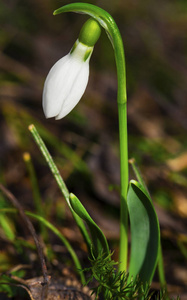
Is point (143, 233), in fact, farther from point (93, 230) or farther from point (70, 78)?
point (70, 78)

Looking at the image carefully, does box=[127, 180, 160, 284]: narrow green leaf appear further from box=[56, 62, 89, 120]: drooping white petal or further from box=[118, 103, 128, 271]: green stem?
box=[56, 62, 89, 120]: drooping white petal

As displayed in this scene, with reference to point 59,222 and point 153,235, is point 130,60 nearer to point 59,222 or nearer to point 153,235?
point 59,222

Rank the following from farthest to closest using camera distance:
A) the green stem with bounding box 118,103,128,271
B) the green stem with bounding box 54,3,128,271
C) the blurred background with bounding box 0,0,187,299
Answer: the blurred background with bounding box 0,0,187,299, the green stem with bounding box 118,103,128,271, the green stem with bounding box 54,3,128,271

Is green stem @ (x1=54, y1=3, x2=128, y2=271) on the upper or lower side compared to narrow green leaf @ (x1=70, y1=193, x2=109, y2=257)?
upper

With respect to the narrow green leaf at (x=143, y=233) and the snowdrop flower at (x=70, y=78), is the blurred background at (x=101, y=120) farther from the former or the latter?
the snowdrop flower at (x=70, y=78)

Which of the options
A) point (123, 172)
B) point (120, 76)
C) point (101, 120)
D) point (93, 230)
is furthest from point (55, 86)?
point (101, 120)

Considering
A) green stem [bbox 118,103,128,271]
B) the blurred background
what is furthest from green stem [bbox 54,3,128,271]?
the blurred background
